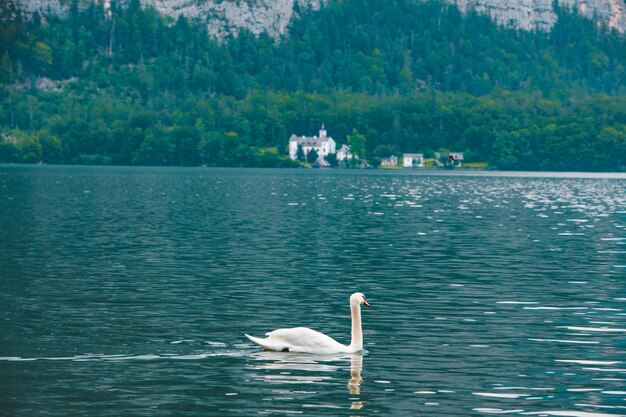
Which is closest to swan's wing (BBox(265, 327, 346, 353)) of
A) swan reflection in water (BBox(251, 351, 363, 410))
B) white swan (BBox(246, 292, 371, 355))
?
white swan (BBox(246, 292, 371, 355))

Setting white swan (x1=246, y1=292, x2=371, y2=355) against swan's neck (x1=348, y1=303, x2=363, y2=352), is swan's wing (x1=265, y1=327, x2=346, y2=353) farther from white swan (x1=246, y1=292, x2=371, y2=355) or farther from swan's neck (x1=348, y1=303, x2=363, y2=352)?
swan's neck (x1=348, y1=303, x2=363, y2=352)

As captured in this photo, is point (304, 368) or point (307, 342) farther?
point (307, 342)

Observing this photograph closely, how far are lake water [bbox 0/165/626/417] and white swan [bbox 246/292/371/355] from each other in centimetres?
33

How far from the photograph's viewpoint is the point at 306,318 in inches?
1770

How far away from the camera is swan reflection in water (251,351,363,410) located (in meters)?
32.6

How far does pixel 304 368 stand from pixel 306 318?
10511 millimetres

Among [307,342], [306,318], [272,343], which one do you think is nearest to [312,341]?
[307,342]

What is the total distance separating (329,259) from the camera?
228ft

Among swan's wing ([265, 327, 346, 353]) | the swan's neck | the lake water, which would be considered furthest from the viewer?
the swan's neck

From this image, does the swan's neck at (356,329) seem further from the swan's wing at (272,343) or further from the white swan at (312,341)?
the swan's wing at (272,343)

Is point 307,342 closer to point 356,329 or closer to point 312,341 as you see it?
point 312,341

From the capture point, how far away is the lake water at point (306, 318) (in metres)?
30.6

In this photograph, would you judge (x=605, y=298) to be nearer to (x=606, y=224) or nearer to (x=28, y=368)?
(x=28, y=368)

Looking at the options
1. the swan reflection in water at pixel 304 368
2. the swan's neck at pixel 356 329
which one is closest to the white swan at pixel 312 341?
the swan's neck at pixel 356 329
